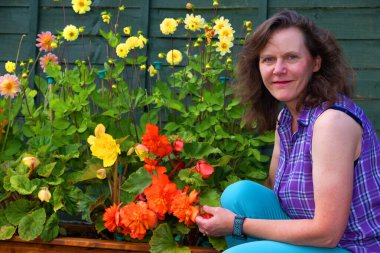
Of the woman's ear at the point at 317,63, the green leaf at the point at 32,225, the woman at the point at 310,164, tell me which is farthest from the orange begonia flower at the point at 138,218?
the woman's ear at the point at 317,63

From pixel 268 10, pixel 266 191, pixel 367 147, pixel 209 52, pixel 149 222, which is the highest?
pixel 268 10

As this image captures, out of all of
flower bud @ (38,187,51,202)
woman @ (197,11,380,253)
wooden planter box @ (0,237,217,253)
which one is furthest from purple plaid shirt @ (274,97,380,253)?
flower bud @ (38,187,51,202)

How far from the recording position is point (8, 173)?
2.16m

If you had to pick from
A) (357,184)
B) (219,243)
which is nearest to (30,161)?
(219,243)

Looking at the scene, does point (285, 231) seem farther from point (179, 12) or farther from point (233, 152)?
point (179, 12)

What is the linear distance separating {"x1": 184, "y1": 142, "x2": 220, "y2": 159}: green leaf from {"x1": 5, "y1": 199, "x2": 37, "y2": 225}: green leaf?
0.58 metres

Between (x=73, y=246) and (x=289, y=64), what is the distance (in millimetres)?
983

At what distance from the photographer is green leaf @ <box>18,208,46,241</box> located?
2061mm

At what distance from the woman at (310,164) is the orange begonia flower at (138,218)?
0.67ft

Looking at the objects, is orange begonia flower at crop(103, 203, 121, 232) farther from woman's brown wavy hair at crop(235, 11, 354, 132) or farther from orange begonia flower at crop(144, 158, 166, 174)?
woman's brown wavy hair at crop(235, 11, 354, 132)

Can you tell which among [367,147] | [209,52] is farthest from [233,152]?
[367,147]

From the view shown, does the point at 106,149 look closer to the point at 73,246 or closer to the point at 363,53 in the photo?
the point at 73,246

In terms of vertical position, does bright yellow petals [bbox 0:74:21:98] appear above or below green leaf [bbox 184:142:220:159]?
above

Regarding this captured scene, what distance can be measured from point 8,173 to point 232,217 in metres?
0.89
